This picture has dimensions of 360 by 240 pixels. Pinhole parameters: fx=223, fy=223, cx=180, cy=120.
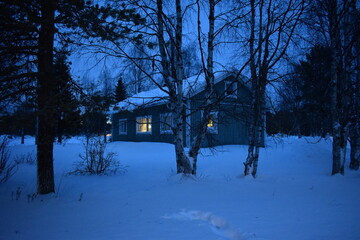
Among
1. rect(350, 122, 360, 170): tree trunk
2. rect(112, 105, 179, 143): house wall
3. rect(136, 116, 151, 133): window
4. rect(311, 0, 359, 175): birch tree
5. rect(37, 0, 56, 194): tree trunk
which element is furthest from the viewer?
rect(136, 116, 151, 133): window

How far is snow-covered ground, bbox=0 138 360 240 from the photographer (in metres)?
3.22

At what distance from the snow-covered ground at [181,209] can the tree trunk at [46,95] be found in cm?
53

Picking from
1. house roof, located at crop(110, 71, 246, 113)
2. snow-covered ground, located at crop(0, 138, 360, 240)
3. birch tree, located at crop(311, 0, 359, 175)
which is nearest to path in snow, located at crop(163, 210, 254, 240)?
snow-covered ground, located at crop(0, 138, 360, 240)

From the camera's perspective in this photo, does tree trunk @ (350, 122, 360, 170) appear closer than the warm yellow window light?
Yes

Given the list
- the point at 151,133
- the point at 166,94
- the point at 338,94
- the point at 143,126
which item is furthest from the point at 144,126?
the point at 338,94

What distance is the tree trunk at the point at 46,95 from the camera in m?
4.16

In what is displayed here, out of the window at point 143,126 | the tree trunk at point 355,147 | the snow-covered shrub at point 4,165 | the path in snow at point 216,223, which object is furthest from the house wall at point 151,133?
the path in snow at point 216,223

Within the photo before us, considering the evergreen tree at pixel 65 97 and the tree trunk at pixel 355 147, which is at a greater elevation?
the evergreen tree at pixel 65 97

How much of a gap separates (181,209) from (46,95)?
3.42 metres

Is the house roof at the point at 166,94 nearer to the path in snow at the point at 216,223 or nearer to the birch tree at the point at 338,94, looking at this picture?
the path in snow at the point at 216,223

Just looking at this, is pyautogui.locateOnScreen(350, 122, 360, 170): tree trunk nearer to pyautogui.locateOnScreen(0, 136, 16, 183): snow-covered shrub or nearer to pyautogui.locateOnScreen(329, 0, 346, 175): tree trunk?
pyautogui.locateOnScreen(329, 0, 346, 175): tree trunk

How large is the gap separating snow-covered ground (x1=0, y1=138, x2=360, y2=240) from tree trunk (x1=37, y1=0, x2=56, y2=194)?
21.0 inches

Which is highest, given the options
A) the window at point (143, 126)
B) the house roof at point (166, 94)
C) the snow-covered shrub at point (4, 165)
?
the house roof at point (166, 94)

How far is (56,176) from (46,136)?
10.8 feet
